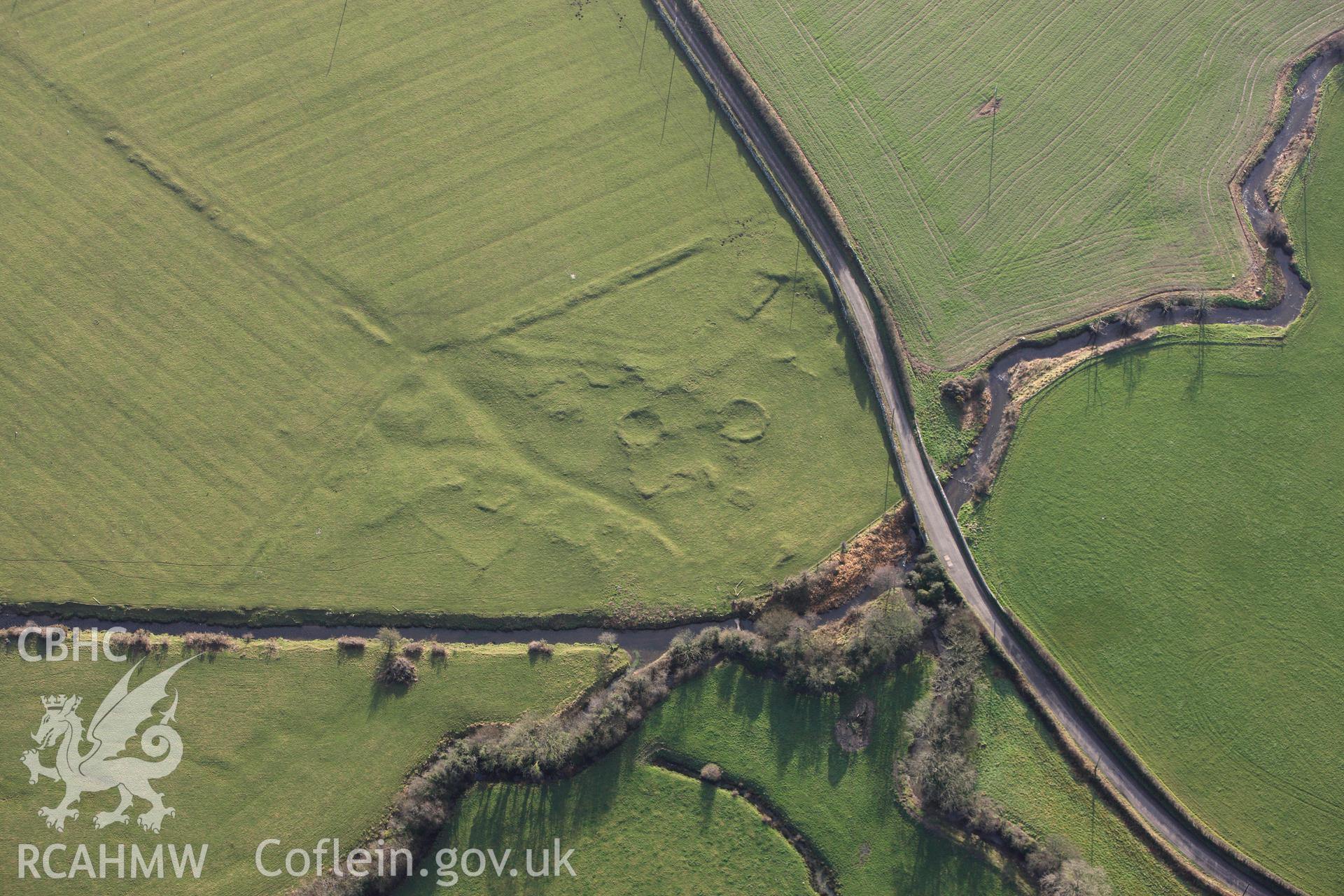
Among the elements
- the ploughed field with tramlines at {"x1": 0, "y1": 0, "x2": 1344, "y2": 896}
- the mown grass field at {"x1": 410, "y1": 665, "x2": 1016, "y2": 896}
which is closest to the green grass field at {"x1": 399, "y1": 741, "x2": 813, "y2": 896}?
the mown grass field at {"x1": 410, "y1": 665, "x2": 1016, "y2": 896}

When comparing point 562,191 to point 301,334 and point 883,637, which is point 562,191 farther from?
point 883,637

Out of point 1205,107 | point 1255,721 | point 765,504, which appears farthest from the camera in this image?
point 1205,107

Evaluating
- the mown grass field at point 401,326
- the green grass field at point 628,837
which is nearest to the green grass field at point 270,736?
the mown grass field at point 401,326

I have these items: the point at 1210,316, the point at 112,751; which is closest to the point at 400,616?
the point at 112,751

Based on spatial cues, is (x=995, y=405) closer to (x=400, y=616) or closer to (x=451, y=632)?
(x=451, y=632)

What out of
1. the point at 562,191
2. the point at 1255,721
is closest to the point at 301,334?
the point at 562,191

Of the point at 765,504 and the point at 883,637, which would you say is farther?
the point at 765,504
